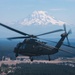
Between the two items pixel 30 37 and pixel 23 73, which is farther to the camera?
pixel 23 73

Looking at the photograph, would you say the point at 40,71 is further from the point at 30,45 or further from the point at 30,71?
the point at 30,45

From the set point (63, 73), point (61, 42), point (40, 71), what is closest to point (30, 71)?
point (40, 71)

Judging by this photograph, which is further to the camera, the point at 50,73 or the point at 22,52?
the point at 50,73

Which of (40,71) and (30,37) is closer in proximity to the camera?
(30,37)

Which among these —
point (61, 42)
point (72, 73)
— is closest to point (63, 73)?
point (72, 73)

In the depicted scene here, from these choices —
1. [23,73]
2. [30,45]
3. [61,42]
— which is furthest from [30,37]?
[23,73]

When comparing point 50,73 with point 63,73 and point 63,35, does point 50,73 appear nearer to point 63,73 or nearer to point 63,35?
point 63,73

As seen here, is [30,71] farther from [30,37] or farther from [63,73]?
[30,37]
